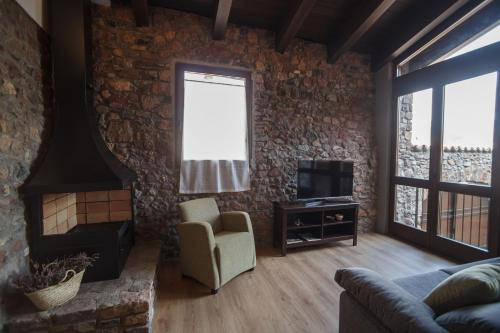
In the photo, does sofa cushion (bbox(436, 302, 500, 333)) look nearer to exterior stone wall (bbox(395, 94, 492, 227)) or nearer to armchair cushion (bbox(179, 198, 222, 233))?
armchair cushion (bbox(179, 198, 222, 233))

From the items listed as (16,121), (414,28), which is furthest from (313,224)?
(16,121)

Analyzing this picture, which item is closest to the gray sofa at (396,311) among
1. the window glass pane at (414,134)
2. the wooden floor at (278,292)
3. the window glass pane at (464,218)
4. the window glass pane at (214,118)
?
the wooden floor at (278,292)

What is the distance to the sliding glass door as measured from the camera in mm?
2557

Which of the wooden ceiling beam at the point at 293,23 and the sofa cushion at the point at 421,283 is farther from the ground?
the wooden ceiling beam at the point at 293,23

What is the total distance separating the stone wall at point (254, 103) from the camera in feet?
8.63

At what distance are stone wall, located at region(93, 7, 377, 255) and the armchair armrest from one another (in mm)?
415

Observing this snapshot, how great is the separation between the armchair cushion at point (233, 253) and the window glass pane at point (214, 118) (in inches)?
41.5

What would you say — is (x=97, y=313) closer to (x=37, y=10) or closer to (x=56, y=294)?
(x=56, y=294)

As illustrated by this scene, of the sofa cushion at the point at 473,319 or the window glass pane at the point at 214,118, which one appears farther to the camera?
the window glass pane at the point at 214,118

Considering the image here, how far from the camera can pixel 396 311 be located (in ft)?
3.37

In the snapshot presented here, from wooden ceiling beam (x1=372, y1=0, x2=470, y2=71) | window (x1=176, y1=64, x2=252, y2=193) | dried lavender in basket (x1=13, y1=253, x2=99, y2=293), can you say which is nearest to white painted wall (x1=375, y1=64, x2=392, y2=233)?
wooden ceiling beam (x1=372, y1=0, x2=470, y2=71)

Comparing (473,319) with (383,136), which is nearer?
(473,319)

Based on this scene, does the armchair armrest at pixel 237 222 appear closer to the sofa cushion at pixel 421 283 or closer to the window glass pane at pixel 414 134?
the sofa cushion at pixel 421 283

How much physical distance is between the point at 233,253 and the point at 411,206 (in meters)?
2.89
